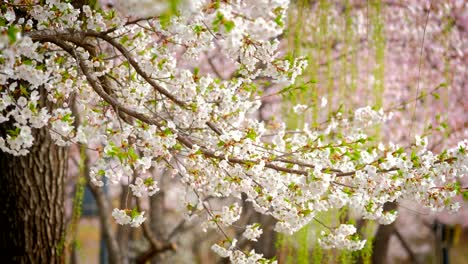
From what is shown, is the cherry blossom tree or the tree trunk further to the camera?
the tree trunk

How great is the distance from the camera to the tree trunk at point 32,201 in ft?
9.43

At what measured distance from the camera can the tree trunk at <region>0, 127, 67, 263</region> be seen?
2873 millimetres

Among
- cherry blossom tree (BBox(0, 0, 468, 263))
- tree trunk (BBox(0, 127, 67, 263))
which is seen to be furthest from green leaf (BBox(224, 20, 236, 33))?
tree trunk (BBox(0, 127, 67, 263))

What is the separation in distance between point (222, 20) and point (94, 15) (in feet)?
3.11

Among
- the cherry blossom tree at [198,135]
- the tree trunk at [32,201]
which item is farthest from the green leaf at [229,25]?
the tree trunk at [32,201]

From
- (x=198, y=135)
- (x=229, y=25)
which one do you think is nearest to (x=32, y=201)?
(x=198, y=135)

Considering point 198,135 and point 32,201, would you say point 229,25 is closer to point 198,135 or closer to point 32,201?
point 198,135

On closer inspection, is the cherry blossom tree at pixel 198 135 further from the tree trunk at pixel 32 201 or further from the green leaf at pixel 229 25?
the tree trunk at pixel 32 201

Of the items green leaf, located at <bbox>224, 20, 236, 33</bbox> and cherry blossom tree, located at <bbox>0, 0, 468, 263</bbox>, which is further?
cherry blossom tree, located at <bbox>0, 0, 468, 263</bbox>

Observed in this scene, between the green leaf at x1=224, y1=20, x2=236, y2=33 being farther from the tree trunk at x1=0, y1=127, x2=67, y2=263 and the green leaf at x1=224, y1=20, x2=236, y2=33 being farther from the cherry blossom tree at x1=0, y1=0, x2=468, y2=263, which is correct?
the tree trunk at x1=0, y1=127, x2=67, y2=263

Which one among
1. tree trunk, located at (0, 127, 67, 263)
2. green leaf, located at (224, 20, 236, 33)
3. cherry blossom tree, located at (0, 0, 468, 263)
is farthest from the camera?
tree trunk, located at (0, 127, 67, 263)

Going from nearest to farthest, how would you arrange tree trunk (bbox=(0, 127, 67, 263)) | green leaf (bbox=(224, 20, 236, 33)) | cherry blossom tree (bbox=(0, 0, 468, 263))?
green leaf (bbox=(224, 20, 236, 33))
cherry blossom tree (bbox=(0, 0, 468, 263))
tree trunk (bbox=(0, 127, 67, 263))

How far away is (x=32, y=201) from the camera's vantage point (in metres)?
2.90

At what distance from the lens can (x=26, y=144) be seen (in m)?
1.94
